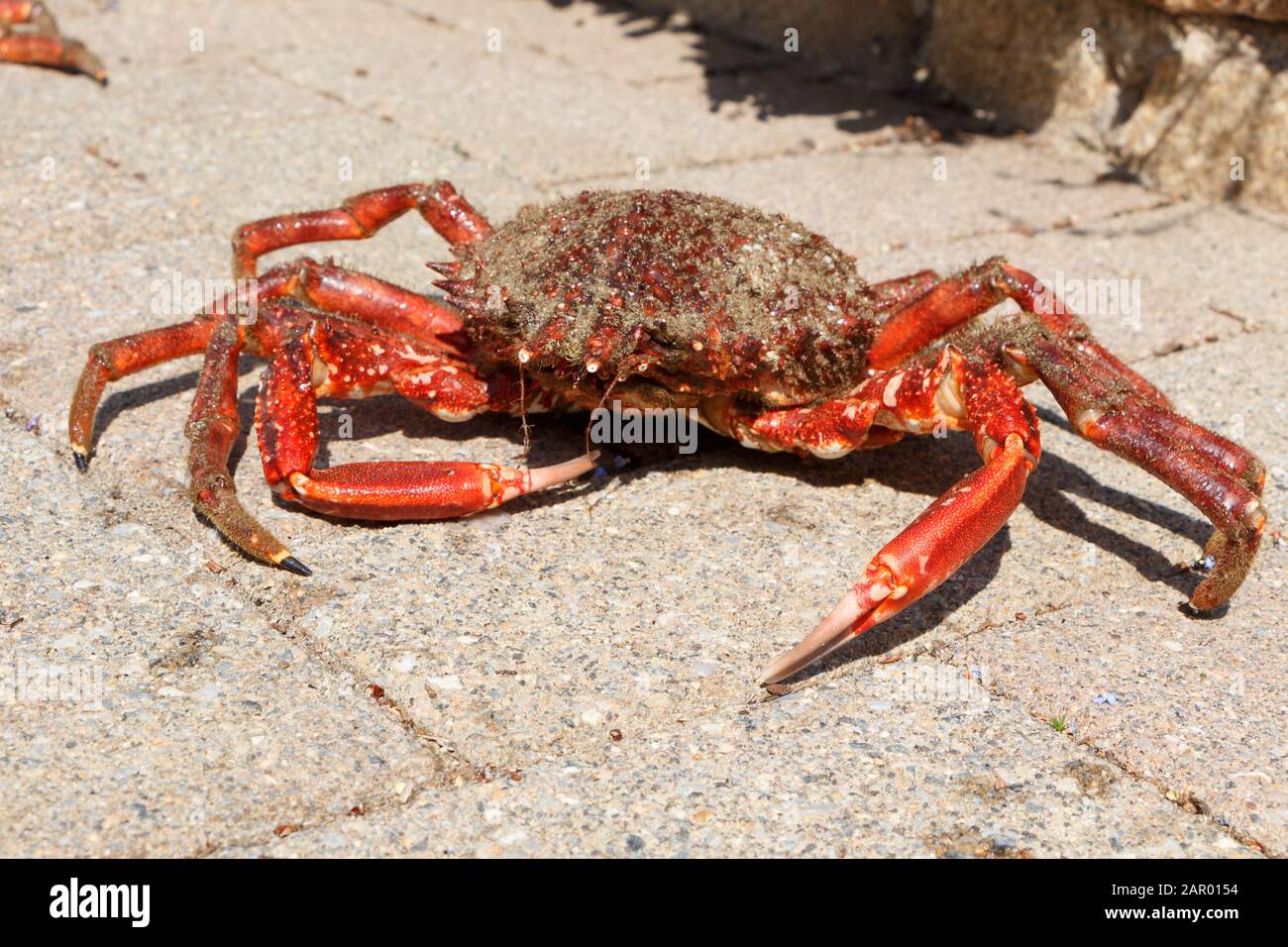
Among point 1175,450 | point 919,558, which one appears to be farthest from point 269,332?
point 1175,450

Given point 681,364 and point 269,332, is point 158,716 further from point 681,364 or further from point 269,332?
point 681,364

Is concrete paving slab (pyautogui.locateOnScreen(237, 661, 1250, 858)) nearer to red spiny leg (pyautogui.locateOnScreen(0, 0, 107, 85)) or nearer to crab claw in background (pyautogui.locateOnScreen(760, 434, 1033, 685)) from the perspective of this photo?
crab claw in background (pyautogui.locateOnScreen(760, 434, 1033, 685))

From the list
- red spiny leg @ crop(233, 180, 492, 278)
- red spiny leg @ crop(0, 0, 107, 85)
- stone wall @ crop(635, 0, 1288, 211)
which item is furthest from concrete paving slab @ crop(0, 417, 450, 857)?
stone wall @ crop(635, 0, 1288, 211)

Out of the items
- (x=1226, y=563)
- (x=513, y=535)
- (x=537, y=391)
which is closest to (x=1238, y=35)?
(x=1226, y=563)

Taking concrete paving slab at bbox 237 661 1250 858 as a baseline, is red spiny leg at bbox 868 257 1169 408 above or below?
above

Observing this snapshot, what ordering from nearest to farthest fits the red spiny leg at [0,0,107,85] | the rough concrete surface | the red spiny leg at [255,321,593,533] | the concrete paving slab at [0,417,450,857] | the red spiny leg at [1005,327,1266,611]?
the concrete paving slab at [0,417,450,857] < the rough concrete surface < the red spiny leg at [1005,327,1266,611] < the red spiny leg at [255,321,593,533] < the red spiny leg at [0,0,107,85]

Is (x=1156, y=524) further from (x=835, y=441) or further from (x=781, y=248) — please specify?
(x=781, y=248)
